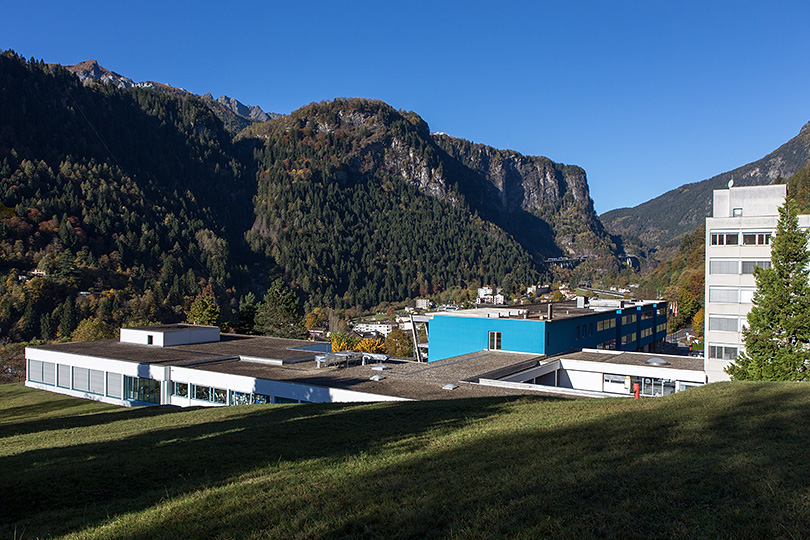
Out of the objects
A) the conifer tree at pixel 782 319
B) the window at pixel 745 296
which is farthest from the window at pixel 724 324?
the conifer tree at pixel 782 319

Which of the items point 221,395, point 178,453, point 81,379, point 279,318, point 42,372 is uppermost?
point 178,453

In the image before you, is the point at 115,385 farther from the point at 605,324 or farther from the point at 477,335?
the point at 605,324

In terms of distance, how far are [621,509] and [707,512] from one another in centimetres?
89

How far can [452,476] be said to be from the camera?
8195mm

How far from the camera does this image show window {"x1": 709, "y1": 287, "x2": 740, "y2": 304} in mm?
34062

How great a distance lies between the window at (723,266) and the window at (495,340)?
48.1 ft

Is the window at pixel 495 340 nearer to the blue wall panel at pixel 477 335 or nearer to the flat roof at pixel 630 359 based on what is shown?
the blue wall panel at pixel 477 335

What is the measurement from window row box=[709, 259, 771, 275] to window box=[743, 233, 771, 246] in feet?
3.94

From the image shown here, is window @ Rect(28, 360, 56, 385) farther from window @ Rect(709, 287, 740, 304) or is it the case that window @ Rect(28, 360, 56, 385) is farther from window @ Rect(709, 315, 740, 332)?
window @ Rect(709, 287, 740, 304)

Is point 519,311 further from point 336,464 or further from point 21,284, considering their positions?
point 21,284

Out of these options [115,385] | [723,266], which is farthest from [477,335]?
[115,385]

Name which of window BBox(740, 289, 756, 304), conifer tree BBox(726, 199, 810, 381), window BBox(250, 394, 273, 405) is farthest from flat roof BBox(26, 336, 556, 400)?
window BBox(740, 289, 756, 304)

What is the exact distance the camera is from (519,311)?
43.2 m

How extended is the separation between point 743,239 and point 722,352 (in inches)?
287
